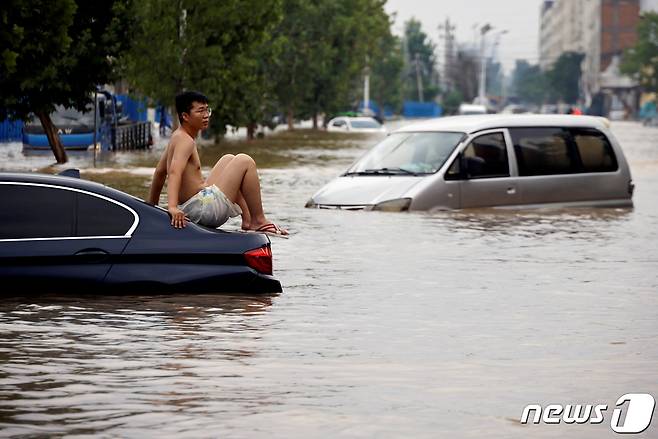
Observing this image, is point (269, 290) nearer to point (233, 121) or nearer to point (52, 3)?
point (52, 3)

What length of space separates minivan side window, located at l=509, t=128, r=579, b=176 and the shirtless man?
8584mm

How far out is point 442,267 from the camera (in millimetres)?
16109

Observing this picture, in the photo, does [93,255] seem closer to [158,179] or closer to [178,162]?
[178,162]

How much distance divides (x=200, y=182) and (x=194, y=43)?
33895 millimetres

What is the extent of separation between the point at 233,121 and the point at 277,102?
21956 mm

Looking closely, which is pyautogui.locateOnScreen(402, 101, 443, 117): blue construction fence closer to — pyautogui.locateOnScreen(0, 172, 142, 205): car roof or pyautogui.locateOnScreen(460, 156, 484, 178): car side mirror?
pyautogui.locateOnScreen(460, 156, 484, 178): car side mirror

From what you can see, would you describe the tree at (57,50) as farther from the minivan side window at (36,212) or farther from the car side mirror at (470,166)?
the minivan side window at (36,212)

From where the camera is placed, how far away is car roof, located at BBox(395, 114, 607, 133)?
22.7 metres

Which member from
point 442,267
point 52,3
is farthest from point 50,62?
point 442,267

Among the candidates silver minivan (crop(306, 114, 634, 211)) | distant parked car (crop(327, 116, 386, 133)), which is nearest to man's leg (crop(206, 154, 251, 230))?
silver minivan (crop(306, 114, 634, 211))

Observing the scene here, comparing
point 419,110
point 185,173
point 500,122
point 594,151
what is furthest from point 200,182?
point 419,110

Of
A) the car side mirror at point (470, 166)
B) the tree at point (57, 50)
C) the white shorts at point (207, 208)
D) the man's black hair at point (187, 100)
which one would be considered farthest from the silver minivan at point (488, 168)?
the tree at point (57, 50)

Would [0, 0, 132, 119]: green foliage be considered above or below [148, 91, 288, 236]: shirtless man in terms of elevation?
above

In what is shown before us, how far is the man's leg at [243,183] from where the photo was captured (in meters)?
14.6
